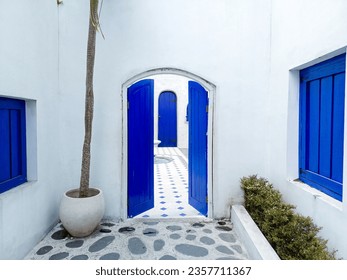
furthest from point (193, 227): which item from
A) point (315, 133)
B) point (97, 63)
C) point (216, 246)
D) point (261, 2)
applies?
point (261, 2)

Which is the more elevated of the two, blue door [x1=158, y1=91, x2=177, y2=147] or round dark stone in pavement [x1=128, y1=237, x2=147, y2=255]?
blue door [x1=158, y1=91, x2=177, y2=147]

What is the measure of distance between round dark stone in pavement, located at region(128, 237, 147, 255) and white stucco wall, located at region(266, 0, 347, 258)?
84.6 inches

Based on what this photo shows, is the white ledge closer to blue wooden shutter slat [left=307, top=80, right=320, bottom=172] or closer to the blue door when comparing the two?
blue wooden shutter slat [left=307, top=80, right=320, bottom=172]

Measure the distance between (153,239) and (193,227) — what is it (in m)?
0.72

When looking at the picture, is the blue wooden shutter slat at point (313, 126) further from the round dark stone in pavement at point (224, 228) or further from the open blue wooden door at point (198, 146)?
the open blue wooden door at point (198, 146)

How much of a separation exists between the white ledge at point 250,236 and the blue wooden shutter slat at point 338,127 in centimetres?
109

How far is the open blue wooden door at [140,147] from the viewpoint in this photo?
4.09m

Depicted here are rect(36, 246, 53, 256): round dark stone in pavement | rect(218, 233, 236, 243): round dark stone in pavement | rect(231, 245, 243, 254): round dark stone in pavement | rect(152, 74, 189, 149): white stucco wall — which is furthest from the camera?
rect(152, 74, 189, 149): white stucco wall

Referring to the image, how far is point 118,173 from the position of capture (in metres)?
3.97

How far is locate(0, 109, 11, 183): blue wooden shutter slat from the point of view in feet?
8.97

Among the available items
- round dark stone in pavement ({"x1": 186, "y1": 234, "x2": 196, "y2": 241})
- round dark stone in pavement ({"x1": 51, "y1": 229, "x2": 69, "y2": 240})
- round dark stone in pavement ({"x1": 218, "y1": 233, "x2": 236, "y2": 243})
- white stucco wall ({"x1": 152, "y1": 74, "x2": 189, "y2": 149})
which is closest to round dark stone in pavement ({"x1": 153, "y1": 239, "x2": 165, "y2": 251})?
round dark stone in pavement ({"x1": 186, "y1": 234, "x2": 196, "y2": 241})

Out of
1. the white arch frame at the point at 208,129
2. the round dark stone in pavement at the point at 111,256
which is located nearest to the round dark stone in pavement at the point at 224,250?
the white arch frame at the point at 208,129

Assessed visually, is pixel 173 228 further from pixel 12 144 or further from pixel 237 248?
pixel 12 144

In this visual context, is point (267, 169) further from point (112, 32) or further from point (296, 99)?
point (112, 32)
